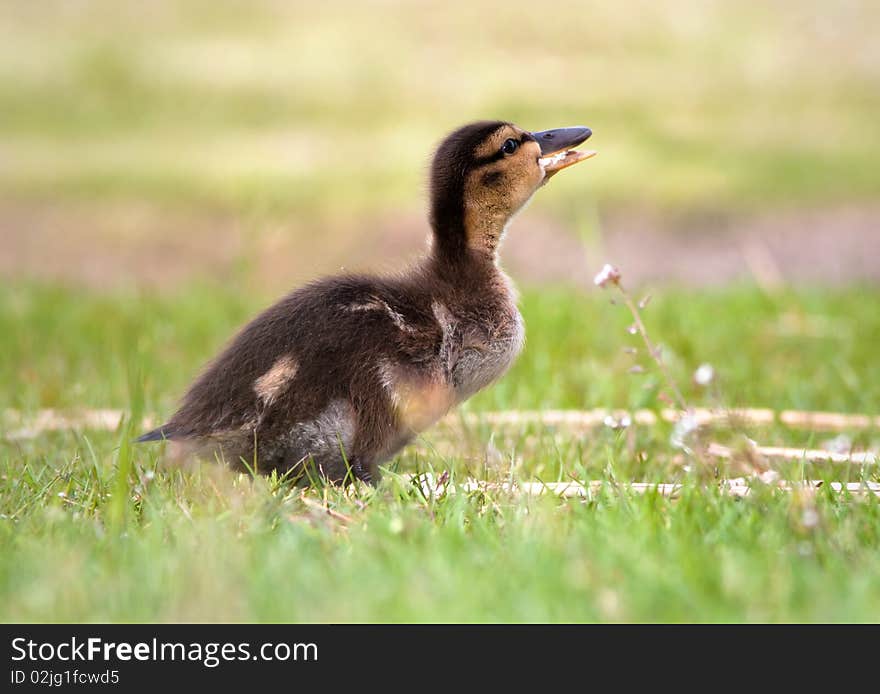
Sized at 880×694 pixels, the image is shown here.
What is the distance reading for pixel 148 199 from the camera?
16359 millimetres

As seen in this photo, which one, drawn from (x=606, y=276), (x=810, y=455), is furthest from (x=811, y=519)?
(x=810, y=455)

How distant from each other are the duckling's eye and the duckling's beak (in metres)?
0.13

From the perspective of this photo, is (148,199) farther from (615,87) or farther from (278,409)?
(278,409)

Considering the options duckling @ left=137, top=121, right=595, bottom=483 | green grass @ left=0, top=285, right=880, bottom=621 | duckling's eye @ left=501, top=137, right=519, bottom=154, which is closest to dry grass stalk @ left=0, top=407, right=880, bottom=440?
green grass @ left=0, top=285, right=880, bottom=621

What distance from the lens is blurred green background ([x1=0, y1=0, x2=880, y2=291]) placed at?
1459 cm

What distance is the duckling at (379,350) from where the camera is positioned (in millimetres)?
3580

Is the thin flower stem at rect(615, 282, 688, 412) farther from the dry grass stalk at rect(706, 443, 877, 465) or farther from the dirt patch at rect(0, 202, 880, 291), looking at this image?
the dirt patch at rect(0, 202, 880, 291)

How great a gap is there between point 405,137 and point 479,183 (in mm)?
14592

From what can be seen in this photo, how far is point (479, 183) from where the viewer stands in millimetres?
4086

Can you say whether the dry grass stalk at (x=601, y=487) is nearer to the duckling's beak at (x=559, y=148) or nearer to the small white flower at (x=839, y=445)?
the small white flower at (x=839, y=445)

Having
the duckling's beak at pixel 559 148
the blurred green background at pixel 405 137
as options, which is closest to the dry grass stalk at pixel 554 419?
the duckling's beak at pixel 559 148

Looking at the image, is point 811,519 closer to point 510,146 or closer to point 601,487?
point 601,487
